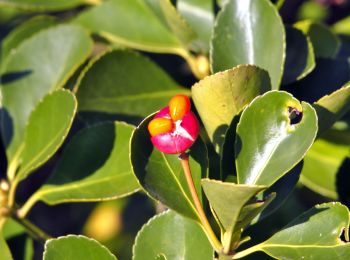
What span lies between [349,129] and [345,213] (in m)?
0.35

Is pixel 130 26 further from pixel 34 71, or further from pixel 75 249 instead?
pixel 75 249

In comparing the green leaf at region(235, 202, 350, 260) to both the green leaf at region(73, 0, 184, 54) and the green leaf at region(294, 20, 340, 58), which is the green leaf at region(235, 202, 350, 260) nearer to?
the green leaf at region(294, 20, 340, 58)

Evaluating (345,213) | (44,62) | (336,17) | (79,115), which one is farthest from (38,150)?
(336,17)

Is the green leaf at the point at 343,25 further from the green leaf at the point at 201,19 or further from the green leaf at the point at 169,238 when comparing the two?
the green leaf at the point at 169,238

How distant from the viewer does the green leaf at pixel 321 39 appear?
1.11 m

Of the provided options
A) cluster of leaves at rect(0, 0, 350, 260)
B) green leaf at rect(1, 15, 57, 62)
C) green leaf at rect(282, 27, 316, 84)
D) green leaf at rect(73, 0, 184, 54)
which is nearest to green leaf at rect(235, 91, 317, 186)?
cluster of leaves at rect(0, 0, 350, 260)

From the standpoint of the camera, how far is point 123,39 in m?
1.26

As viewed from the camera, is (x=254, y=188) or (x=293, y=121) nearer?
(x=254, y=188)

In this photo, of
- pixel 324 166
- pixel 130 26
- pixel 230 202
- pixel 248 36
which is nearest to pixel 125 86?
pixel 130 26

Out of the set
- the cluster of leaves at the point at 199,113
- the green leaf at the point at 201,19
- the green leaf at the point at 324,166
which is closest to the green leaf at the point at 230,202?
the cluster of leaves at the point at 199,113

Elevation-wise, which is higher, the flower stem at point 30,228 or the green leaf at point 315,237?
the green leaf at point 315,237

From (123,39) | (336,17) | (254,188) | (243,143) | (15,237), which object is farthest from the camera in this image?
(336,17)

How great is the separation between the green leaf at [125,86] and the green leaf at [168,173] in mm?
290

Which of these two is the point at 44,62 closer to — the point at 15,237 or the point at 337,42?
the point at 15,237
